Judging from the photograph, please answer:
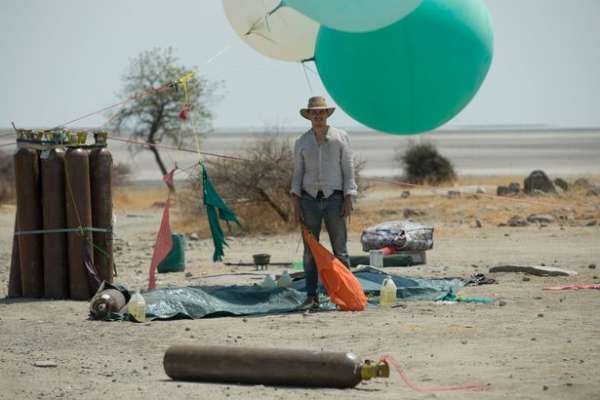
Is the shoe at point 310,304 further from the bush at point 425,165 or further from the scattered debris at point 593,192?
the bush at point 425,165

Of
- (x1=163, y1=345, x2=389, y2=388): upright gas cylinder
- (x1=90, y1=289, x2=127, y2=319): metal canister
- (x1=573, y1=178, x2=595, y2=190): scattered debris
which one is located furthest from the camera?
(x1=573, y1=178, x2=595, y2=190): scattered debris

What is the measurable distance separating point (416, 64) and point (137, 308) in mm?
3010

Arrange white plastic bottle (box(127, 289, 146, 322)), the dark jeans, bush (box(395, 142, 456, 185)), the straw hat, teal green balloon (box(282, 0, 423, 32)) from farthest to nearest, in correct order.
Result: bush (box(395, 142, 456, 185)), the dark jeans, the straw hat, white plastic bottle (box(127, 289, 146, 322)), teal green balloon (box(282, 0, 423, 32))

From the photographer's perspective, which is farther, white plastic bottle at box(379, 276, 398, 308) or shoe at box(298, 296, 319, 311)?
white plastic bottle at box(379, 276, 398, 308)

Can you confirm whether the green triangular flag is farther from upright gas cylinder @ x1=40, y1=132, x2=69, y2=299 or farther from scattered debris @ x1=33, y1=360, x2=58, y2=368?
scattered debris @ x1=33, y1=360, x2=58, y2=368

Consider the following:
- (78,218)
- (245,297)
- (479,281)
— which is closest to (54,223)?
(78,218)

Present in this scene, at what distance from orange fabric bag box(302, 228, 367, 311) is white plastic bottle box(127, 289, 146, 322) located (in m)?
1.55

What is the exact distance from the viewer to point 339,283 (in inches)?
421

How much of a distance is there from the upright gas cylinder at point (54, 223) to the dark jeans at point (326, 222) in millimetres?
2345

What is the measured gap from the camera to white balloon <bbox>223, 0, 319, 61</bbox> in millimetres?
11227

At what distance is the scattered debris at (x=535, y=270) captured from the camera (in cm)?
1271

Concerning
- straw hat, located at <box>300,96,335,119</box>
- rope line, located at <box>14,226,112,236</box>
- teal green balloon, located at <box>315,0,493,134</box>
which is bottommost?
rope line, located at <box>14,226,112,236</box>

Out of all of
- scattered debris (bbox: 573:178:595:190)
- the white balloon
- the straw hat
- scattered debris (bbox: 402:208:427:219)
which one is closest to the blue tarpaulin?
the straw hat

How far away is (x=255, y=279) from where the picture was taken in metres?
13.3
